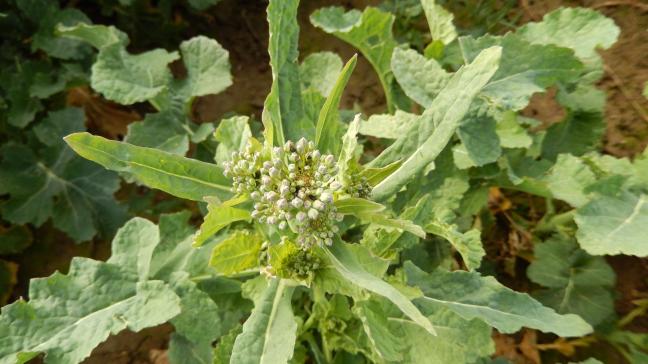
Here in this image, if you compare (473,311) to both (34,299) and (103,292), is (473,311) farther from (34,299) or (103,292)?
(34,299)

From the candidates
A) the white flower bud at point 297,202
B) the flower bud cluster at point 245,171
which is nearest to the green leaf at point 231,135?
the flower bud cluster at point 245,171

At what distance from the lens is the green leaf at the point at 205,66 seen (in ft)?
8.89

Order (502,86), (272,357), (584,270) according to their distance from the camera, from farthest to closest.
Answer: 1. (584,270)
2. (502,86)
3. (272,357)

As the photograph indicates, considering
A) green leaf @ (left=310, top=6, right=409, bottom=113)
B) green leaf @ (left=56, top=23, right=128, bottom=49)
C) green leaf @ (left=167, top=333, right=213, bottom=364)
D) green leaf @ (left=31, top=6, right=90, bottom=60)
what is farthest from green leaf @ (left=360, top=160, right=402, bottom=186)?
green leaf @ (left=31, top=6, right=90, bottom=60)

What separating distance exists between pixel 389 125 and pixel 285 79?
30.6 inches

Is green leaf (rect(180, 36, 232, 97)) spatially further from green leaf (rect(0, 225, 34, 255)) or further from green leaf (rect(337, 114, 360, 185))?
green leaf (rect(0, 225, 34, 255))

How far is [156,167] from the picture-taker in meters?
1.60

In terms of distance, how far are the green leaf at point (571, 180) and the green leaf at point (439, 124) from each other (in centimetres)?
90

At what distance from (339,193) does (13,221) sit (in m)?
2.34

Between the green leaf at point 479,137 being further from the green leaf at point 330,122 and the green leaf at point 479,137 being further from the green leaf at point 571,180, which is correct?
the green leaf at point 330,122

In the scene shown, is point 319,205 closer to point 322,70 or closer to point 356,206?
point 356,206

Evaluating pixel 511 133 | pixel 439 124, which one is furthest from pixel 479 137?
pixel 439 124

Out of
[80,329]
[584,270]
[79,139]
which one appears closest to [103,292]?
[80,329]

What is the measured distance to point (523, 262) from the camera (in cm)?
306
